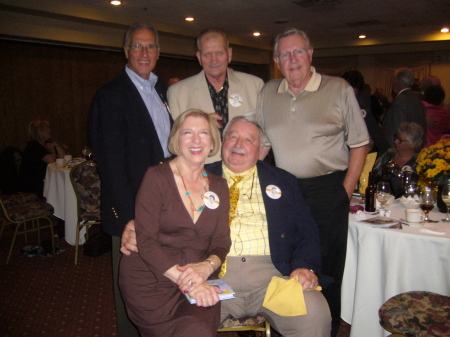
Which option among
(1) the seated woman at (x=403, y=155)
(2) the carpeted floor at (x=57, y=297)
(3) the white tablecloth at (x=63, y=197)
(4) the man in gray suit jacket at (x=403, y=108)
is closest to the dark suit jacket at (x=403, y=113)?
(4) the man in gray suit jacket at (x=403, y=108)

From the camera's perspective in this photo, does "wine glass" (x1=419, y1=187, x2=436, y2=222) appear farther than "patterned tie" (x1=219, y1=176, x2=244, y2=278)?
Yes

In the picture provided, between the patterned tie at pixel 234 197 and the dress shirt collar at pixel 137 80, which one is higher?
the dress shirt collar at pixel 137 80

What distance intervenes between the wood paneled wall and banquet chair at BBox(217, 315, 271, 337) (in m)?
7.01

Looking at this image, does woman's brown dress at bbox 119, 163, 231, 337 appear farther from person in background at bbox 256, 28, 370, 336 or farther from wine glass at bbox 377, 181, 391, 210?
wine glass at bbox 377, 181, 391, 210

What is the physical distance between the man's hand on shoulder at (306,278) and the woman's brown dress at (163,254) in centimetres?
38

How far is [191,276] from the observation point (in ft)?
5.43

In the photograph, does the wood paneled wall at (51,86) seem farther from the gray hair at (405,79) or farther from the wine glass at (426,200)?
the wine glass at (426,200)

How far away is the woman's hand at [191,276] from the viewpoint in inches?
64.8

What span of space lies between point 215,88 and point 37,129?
3752mm

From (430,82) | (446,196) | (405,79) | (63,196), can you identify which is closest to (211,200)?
(446,196)

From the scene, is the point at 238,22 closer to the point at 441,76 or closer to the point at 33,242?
the point at 33,242

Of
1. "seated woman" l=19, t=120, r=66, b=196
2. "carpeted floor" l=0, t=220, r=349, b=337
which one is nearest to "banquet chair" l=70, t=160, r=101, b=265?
"carpeted floor" l=0, t=220, r=349, b=337

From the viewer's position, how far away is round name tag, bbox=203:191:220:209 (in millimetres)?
1859

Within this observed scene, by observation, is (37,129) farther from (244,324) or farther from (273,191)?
(244,324)
